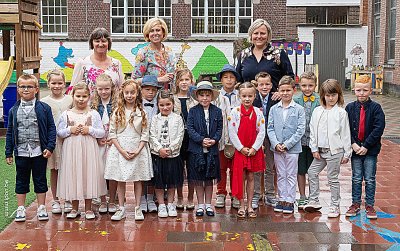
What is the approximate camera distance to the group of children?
6.22 meters

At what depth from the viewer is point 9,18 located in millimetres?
11008

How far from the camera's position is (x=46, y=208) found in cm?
685

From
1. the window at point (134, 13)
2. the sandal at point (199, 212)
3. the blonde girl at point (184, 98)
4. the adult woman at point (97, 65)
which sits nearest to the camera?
the sandal at point (199, 212)

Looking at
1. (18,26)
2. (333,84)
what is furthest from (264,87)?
(18,26)

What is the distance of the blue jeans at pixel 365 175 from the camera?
638cm

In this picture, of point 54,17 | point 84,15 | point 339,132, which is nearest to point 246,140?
point 339,132

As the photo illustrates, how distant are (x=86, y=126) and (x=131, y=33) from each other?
21.5 m

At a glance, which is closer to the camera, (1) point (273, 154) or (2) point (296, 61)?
(1) point (273, 154)

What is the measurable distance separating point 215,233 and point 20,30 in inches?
272

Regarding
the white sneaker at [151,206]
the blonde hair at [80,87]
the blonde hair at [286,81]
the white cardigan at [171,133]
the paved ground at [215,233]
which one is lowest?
the paved ground at [215,233]

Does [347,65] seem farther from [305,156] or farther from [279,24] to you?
[305,156]

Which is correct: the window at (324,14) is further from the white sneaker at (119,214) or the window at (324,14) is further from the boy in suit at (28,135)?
the boy in suit at (28,135)

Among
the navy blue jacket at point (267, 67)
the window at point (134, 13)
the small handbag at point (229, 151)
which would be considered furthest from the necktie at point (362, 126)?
the window at point (134, 13)

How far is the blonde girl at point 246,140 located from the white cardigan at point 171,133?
55 centimetres
